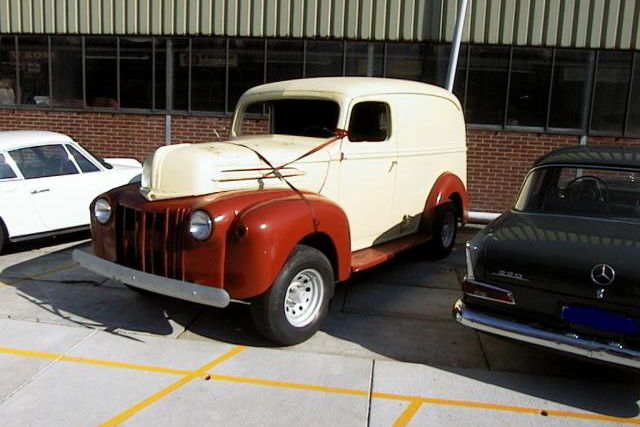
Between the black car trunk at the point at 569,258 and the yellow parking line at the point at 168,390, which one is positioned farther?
the black car trunk at the point at 569,258

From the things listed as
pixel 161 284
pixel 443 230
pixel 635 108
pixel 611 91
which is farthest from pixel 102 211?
pixel 635 108

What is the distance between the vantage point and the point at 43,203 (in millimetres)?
7160

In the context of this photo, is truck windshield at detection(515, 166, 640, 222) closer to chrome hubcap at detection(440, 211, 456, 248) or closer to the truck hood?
the truck hood

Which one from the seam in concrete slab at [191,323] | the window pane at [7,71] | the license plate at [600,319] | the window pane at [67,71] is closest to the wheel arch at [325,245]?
the seam in concrete slab at [191,323]

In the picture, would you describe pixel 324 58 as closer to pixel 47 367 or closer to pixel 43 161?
pixel 43 161

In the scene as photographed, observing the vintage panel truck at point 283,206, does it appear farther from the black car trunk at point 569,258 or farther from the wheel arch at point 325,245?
the black car trunk at point 569,258

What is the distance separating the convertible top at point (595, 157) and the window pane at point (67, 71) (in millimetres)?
9494

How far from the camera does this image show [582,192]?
4805 mm

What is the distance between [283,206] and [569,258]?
2.01 meters

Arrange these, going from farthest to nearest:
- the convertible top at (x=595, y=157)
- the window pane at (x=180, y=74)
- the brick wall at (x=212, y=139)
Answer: the window pane at (x=180, y=74), the brick wall at (x=212, y=139), the convertible top at (x=595, y=157)

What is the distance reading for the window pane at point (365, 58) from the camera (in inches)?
420

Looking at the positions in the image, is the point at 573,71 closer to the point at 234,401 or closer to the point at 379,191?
the point at 379,191

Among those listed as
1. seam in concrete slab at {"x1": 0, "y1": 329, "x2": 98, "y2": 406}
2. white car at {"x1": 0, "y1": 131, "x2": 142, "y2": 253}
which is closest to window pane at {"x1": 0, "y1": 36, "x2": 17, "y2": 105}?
white car at {"x1": 0, "y1": 131, "x2": 142, "y2": 253}

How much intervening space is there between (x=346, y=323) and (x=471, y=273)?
4.76 ft
